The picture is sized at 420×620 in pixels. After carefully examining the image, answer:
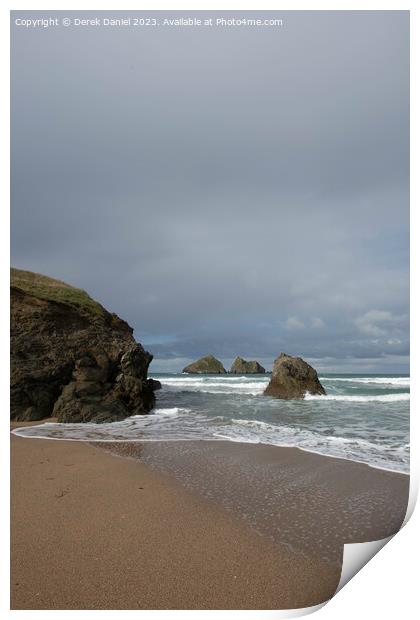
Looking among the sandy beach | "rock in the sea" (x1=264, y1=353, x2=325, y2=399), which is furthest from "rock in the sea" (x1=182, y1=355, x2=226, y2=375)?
the sandy beach

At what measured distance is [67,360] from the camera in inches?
339

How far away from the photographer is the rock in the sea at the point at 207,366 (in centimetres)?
5528

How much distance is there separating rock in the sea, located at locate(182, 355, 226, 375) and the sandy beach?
52094 mm

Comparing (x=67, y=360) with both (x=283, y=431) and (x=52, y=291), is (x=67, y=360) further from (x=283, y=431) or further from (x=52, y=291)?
(x=283, y=431)

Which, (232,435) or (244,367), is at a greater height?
(232,435)

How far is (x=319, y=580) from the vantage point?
6.47 feet

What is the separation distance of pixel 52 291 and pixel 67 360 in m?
2.05

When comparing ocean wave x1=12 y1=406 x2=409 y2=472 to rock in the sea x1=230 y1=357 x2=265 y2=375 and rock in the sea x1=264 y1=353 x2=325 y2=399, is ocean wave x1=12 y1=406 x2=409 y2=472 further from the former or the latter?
rock in the sea x1=230 y1=357 x2=265 y2=375

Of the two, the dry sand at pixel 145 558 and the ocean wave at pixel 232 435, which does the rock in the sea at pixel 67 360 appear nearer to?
the ocean wave at pixel 232 435

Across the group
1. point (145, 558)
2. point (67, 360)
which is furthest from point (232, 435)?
point (67, 360)

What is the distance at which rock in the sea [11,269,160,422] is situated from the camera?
25.6 ft
